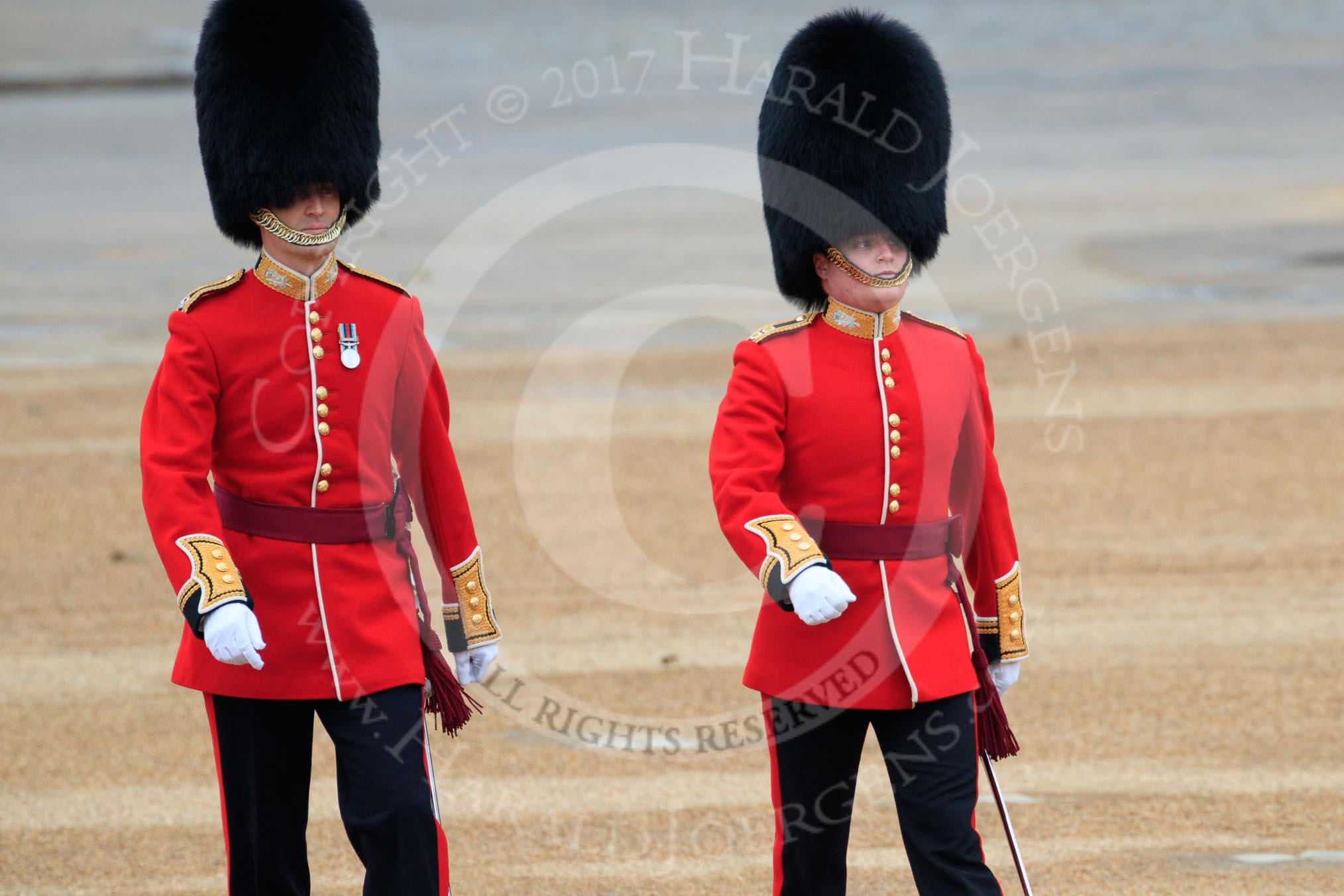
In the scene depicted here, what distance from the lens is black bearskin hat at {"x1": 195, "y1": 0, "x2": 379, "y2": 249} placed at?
3162 mm

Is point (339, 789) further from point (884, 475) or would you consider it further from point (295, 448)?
point (884, 475)

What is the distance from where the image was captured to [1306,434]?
8008 mm

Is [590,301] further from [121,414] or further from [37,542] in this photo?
[37,542]

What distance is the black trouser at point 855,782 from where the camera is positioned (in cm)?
301

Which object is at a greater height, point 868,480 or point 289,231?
point 289,231

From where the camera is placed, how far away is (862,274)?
314 cm

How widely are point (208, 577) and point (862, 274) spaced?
116 cm

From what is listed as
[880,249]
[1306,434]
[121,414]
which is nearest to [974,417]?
[880,249]

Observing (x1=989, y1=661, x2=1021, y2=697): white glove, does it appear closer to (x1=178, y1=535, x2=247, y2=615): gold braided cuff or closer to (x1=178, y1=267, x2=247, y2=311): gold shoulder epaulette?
(x1=178, y1=535, x2=247, y2=615): gold braided cuff

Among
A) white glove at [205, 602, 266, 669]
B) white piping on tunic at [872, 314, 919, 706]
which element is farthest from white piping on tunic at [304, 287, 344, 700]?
white piping on tunic at [872, 314, 919, 706]

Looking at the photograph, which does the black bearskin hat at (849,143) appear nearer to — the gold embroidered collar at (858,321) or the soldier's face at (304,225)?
the gold embroidered collar at (858,321)

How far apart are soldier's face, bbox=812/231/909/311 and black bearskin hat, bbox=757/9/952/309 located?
0.10ft

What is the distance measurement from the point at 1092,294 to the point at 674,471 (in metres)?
5.41

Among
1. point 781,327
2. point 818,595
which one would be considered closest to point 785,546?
point 818,595
